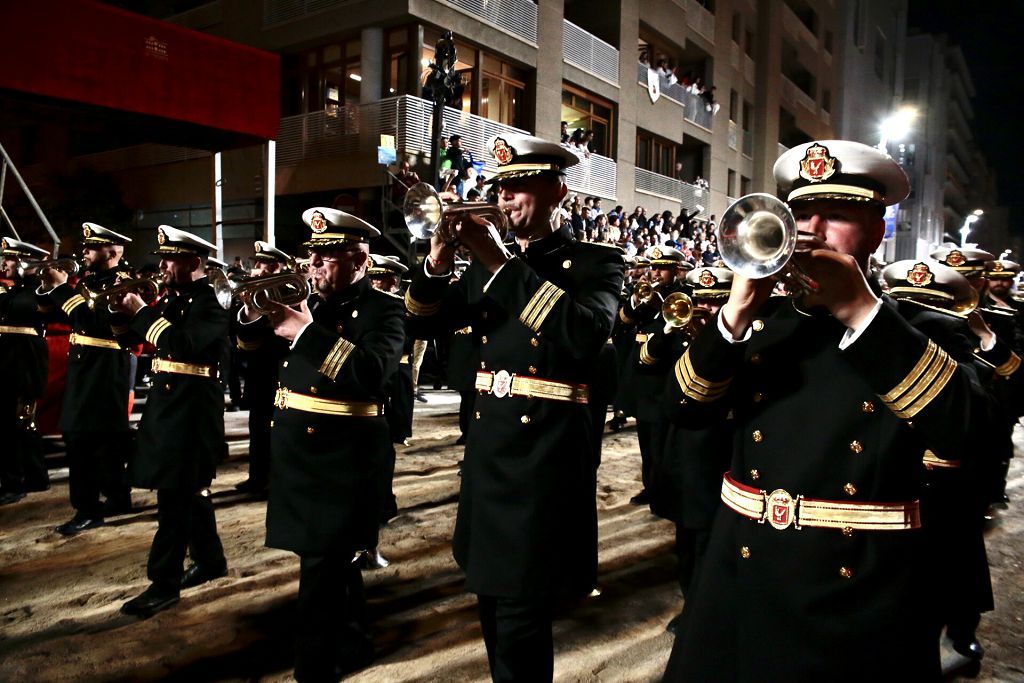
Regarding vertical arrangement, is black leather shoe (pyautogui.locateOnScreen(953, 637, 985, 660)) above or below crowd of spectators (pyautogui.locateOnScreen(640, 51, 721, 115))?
below

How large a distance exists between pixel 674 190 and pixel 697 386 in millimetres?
27740

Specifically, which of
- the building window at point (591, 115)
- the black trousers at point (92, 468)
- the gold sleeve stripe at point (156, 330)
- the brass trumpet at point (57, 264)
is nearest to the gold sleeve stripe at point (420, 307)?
the gold sleeve stripe at point (156, 330)

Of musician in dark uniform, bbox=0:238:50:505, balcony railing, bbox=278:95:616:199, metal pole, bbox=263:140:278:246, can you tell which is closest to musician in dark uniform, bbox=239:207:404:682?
musician in dark uniform, bbox=0:238:50:505

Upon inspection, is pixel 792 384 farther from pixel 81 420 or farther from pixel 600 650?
pixel 81 420

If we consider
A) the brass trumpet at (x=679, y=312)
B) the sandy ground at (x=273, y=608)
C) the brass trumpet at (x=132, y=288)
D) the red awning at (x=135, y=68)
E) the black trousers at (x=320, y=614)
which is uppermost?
the red awning at (x=135, y=68)

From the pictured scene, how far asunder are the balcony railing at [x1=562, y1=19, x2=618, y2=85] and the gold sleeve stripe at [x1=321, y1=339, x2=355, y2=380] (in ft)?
69.7

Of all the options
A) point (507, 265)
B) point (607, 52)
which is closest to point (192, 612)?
point (507, 265)

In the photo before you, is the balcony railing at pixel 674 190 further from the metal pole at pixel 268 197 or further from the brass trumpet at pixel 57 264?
the brass trumpet at pixel 57 264

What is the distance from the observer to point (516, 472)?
116 inches

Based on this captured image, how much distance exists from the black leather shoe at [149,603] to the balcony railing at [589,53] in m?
21.2

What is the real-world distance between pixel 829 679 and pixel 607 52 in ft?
82.4

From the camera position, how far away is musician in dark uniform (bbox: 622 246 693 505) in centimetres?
510

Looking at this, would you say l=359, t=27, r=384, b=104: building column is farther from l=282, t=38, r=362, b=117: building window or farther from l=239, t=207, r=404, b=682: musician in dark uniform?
l=239, t=207, r=404, b=682: musician in dark uniform

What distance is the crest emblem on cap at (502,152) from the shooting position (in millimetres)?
3078
